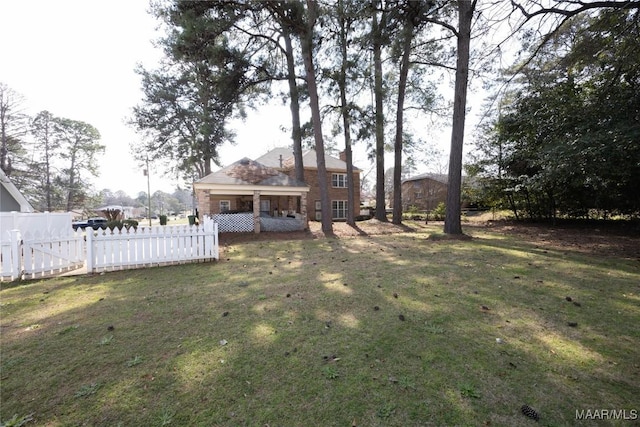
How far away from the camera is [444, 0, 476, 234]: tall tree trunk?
11055 mm

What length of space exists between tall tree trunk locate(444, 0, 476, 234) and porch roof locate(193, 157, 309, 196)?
24.9 ft

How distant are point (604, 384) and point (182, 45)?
15113mm

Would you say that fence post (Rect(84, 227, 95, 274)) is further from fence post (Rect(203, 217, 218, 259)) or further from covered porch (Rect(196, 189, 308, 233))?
covered porch (Rect(196, 189, 308, 233))

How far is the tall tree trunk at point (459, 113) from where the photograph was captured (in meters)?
11.1

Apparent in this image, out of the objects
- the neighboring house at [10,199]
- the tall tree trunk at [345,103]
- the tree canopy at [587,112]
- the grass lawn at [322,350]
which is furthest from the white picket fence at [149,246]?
the neighboring house at [10,199]

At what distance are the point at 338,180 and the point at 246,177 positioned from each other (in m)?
13.2

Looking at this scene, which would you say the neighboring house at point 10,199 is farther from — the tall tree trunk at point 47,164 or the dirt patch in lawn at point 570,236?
the tall tree trunk at point 47,164

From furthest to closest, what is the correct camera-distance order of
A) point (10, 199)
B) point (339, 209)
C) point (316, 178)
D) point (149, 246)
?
1. point (339, 209)
2. point (316, 178)
3. point (10, 199)
4. point (149, 246)

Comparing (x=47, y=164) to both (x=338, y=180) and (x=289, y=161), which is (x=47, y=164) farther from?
(x=338, y=180)

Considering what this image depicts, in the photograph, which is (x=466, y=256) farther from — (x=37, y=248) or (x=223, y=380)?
(x=37, y=248)

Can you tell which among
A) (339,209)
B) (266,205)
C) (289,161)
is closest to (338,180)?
(339,209)

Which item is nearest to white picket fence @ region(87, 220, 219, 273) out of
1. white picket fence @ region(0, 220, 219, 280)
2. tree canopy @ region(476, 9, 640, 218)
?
white picket fence @ region(0, 220, 219, 280)

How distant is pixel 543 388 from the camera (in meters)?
2.32

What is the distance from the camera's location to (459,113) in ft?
37.3
